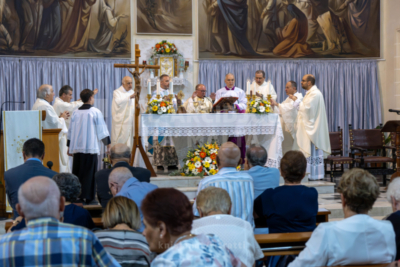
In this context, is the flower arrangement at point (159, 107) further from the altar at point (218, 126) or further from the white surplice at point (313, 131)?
the white surplice at point (313, 131)

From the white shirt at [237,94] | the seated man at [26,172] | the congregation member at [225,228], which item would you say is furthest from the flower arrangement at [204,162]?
the congregation member at [225,228]

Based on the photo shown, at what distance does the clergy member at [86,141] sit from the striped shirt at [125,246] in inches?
198

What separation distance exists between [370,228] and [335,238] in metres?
0.22

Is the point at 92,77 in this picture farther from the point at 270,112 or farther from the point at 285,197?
the point at 285,197

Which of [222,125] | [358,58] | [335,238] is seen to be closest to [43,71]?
[222,125]

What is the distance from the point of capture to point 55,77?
11.7m

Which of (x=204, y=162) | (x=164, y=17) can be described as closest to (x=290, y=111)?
(x=204, y=162)

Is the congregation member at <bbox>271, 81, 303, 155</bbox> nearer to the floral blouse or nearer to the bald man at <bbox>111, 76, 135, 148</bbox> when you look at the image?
the bald man at <bbox>111, 76, 135, 148</bbox>

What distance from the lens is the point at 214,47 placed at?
12375mm

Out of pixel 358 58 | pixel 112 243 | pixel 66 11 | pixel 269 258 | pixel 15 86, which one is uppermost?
pixel 66 11

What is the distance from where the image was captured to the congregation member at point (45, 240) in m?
2.00

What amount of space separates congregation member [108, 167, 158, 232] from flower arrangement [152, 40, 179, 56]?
8229 mm

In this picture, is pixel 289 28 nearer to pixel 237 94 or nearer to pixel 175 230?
pixel 237 94

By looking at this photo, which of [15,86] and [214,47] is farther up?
[214,47]
